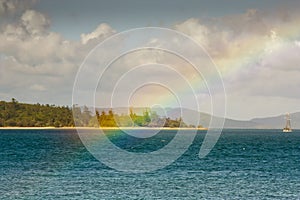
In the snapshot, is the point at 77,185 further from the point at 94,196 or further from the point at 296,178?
the point at 296,178

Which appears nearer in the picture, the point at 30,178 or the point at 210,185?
the point at 210,185

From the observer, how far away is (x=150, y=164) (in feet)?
302

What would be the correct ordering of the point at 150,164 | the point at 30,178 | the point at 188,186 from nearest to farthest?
the point at 188,186 < the point at 30,178 < the point at 150,164

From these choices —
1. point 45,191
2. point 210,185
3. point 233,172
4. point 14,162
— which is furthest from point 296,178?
point 14,162

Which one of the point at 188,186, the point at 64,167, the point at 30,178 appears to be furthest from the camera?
the point at 64,167

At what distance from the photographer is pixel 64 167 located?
85.8 metres

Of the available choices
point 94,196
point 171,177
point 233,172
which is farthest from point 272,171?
point 94,196

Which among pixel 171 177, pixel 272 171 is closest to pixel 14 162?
pixel 171 177

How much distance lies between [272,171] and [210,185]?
2288 cm

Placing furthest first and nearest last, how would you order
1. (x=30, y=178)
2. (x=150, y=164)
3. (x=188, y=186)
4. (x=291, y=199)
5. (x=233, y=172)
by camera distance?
(x=150, y=164) → (x=233, y=172) → (x=30, y=178) → (x=188, y=186) → (x=291, y=199)

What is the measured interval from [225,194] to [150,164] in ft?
116

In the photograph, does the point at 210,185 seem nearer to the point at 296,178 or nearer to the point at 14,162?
the point at 296,178

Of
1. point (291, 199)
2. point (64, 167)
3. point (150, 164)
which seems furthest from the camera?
point (150, 164)

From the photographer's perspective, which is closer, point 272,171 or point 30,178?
point 30,178
